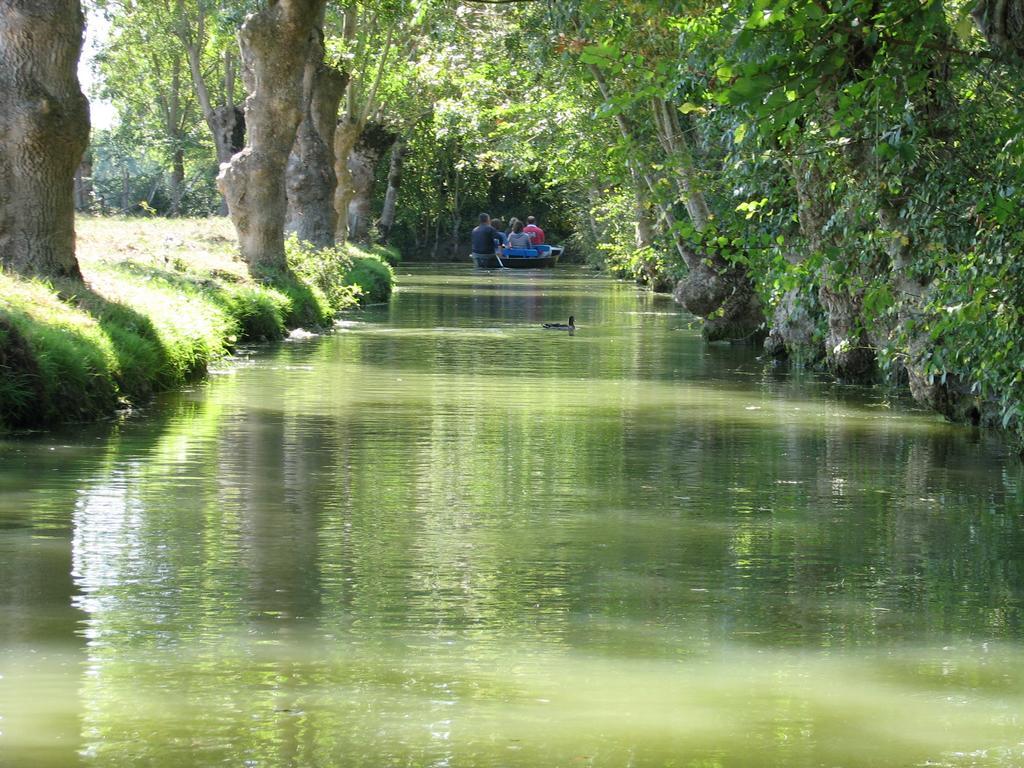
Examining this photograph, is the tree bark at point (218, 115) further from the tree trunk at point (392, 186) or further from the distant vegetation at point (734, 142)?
the tree trunk at point (392, 186)

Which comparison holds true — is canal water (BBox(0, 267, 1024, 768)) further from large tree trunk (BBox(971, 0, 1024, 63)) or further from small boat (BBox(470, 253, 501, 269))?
small boat (BBox(470, 253, 501, 269))

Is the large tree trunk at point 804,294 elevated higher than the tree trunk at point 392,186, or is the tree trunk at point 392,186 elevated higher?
the tree trunk at point 392,186

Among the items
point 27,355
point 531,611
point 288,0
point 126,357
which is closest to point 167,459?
point 27,355

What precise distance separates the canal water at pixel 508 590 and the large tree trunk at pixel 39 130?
12.3ft

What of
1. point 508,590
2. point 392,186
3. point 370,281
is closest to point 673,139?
point 370,281

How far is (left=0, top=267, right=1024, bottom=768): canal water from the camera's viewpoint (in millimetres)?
6617

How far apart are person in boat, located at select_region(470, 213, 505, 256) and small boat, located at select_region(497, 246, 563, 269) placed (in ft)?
1.82

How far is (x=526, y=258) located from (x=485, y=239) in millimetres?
2002

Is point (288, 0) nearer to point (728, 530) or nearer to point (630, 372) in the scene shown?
point (630, 372)

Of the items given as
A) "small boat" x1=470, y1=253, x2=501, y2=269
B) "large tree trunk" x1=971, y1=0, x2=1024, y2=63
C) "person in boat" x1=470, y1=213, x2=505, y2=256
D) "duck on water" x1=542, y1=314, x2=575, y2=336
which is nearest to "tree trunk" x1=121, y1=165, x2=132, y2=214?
"small boat" x1=470, y1=253, x2=501, y2=269

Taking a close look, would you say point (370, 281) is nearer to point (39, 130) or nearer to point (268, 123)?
point (268, 123)

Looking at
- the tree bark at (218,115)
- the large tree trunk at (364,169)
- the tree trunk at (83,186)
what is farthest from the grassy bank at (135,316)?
the tree trunk at (83,186)

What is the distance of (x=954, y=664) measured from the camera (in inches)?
307

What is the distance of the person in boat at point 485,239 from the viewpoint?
67375 millimetres
